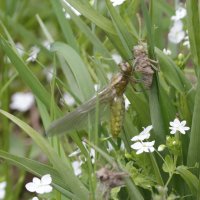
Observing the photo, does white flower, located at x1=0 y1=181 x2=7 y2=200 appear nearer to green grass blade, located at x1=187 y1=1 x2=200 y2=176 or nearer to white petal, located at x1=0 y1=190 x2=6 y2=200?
white petal, located at x1=0 y1=190 x2=6 y2=200

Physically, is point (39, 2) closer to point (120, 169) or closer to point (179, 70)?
point (179, 70)

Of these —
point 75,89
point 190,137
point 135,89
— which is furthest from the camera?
point 75,89

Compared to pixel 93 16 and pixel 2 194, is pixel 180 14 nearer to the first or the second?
pixel 93 16

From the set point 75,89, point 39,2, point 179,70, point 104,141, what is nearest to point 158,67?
point 179,70

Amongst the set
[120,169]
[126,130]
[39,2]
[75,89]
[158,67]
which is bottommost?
[120,169]

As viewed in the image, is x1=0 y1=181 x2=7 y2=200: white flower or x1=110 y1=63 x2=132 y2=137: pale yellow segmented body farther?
x1=0 y1=181 x2=7 y2=200: white flower

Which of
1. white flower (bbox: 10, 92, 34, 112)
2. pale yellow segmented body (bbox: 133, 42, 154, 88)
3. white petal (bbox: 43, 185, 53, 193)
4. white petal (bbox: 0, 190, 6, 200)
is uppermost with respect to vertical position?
white flower (bbox: 10, 92, 34, 112)

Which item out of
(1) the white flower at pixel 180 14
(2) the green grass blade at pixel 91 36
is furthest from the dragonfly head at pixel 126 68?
(1) the white flower at pixel 180 14

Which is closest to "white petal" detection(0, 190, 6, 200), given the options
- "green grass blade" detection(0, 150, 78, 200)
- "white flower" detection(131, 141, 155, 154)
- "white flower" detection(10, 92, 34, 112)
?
"green grass blade" detection(0, 150, 78, 200)
